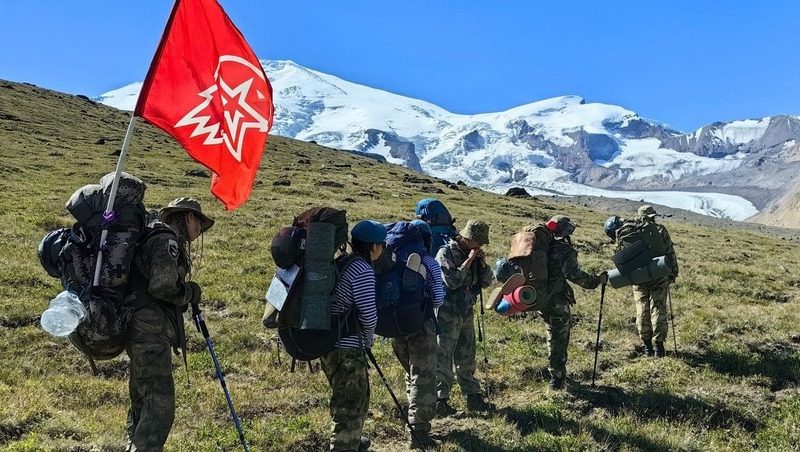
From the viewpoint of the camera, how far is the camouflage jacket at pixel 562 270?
9617 mm

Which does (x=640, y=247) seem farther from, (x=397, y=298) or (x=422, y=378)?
(x=397, y=298)

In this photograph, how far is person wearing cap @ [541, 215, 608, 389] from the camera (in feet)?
31.7

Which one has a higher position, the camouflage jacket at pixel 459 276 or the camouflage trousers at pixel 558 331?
the camouflage jacket at pixel 459 276

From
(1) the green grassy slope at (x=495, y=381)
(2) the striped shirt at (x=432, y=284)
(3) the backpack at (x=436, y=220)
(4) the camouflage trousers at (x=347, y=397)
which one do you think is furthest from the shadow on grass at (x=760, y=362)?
(4) the camouflage trousers at (x=347, y=397)

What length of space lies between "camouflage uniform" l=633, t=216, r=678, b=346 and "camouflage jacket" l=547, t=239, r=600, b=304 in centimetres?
272

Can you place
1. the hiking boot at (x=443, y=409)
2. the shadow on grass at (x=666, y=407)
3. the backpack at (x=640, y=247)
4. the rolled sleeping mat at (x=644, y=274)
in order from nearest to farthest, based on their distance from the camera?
the shadow on grass at (x=666, y=407)
the hiking boot at (x=443, y=409)
the rolled sleeping mat at (x=644, y=274)
the backpack at (x=640, y=247)

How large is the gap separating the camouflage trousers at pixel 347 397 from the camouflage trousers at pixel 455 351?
266 centimetres

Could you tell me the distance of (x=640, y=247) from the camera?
38.0ft

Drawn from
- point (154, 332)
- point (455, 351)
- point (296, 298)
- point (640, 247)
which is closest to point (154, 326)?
point (154, 332)

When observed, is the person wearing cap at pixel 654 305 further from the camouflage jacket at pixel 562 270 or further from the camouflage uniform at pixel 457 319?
the camouflage uniform at pixel 457 319

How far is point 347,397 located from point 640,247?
300 inches

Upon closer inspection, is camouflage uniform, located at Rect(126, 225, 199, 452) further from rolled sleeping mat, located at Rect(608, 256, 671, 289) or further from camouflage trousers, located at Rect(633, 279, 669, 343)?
camouflage trousers, located at Rect(633, 279, 669, 343)

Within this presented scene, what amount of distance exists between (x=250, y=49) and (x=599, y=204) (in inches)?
7987


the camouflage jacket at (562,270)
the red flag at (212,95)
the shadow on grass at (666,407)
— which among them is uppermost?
the red flag at (212,95)
